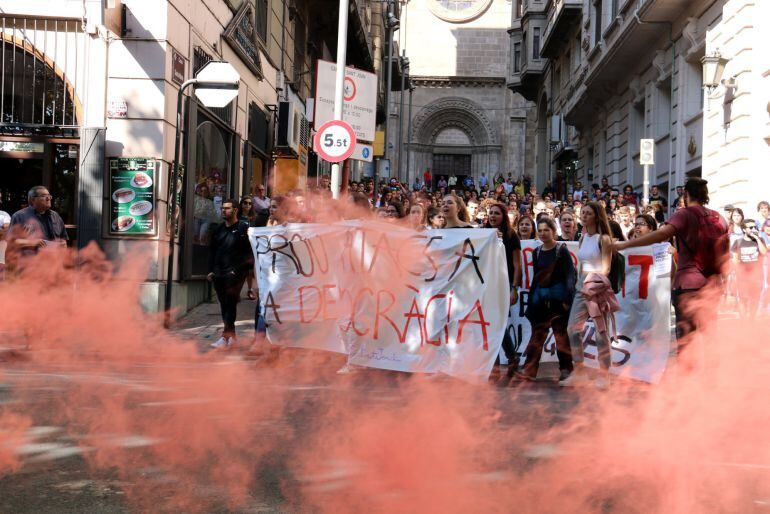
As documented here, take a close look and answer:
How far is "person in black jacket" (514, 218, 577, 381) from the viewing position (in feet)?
26.9

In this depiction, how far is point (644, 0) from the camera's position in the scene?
74.2 feet

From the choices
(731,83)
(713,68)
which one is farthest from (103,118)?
(731,83)

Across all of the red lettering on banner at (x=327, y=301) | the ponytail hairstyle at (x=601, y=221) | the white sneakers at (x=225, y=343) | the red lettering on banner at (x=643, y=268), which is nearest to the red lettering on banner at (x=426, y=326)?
the red lettering on banner at (x=327, y=301)

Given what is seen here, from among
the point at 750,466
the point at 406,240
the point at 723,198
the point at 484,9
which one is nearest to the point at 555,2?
the point at 484,9

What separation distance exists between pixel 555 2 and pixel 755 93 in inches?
1025

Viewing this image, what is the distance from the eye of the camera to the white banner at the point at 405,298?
816 centimetres

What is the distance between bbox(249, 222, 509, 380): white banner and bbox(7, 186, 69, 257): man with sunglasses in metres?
2.84

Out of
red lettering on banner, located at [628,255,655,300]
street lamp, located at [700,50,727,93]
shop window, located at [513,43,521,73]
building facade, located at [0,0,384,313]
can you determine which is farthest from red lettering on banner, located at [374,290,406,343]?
shop window, located at [513,43,521,73]

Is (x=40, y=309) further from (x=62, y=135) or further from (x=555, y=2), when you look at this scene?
(x=555, y=2)

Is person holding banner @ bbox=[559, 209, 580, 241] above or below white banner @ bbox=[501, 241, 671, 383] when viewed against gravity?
above

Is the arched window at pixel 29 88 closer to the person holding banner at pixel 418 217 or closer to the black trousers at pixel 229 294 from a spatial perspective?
the black trousers at pixel 229 294

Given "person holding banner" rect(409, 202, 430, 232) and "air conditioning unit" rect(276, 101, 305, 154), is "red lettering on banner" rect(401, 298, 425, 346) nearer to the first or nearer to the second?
"person holding banner" rect(409, 202, 430, 232)

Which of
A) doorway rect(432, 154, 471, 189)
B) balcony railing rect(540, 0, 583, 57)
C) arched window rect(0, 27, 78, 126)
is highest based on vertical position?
balcony railing rect(540, 0, 583, 57)

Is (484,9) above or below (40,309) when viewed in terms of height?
above
